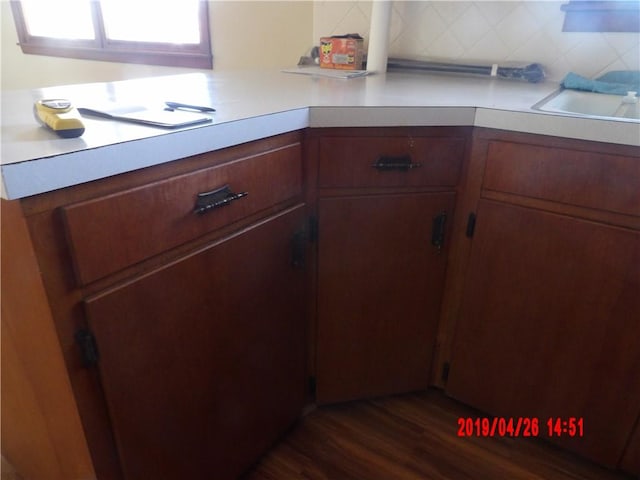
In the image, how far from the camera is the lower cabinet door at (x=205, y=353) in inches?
29.4

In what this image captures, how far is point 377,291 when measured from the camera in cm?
120

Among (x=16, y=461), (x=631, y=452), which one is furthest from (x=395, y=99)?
(x=16, y=461)

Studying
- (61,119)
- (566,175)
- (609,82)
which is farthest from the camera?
(609,82)

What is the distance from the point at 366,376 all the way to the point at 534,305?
484 millimetres

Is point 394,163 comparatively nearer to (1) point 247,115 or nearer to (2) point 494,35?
(1) point 247,115

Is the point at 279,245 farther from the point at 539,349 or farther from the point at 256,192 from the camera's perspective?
the point at 539,349

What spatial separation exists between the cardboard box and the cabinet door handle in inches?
26.5

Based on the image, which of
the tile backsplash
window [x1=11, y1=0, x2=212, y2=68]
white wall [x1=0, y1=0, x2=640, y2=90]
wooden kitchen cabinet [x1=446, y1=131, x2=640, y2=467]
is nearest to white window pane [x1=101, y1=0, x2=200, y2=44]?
window [x1=11, y1=0, x2=212, y2=68]

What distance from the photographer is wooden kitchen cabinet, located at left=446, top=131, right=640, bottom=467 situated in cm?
95

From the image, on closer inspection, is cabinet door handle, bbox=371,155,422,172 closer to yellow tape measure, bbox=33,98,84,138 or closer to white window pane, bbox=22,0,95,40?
yellow tape measure, bbox=33,98,84,138

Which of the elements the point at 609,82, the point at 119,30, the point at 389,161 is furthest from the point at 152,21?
the point at 609,82

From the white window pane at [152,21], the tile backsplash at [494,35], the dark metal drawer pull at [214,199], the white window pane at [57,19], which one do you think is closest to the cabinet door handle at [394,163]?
the dark metal drawer pull at [214,199]

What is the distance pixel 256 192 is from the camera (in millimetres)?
900
